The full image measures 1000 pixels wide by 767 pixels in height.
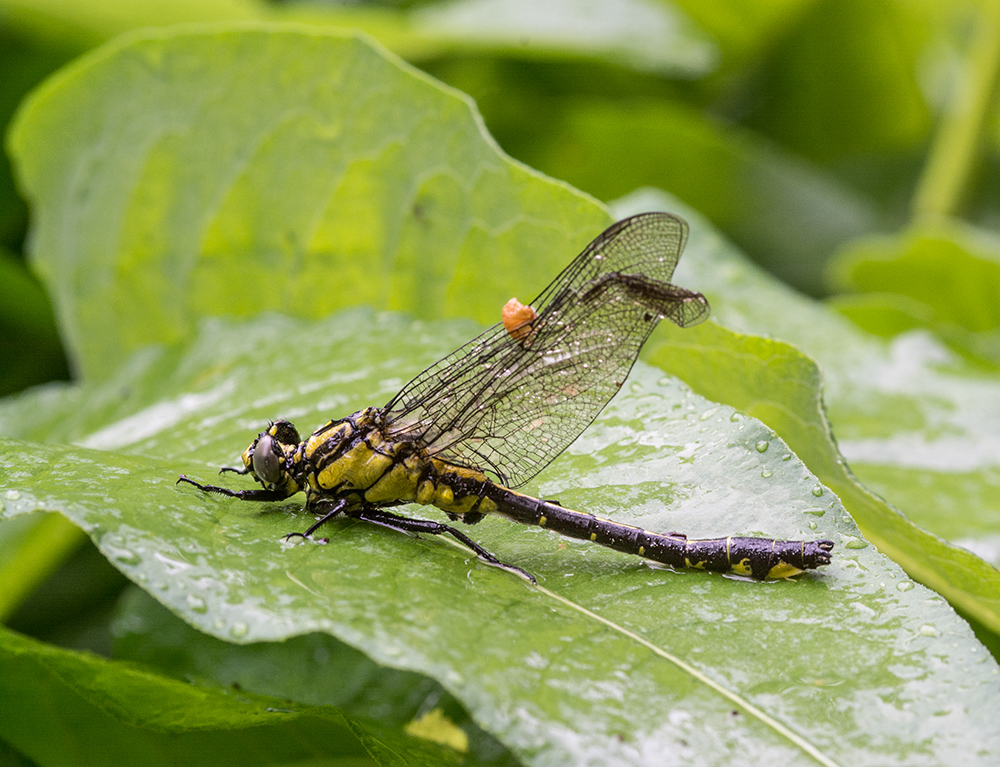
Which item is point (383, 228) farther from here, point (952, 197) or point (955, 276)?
point (952, 197)

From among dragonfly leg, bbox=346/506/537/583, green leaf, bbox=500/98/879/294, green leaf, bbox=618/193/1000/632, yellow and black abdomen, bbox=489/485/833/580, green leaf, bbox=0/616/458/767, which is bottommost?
green leaf, bbox=0/616/458/767

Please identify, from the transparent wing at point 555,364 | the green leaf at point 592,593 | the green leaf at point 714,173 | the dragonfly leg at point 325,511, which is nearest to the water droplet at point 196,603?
the green leaf at point 592,593

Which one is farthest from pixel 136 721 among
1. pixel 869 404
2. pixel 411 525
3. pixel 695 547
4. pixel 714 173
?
pixel 714 173

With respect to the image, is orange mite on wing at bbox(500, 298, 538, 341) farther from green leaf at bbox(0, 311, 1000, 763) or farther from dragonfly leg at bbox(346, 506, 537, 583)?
dragonfly leg at bbox(346, 506, 537, 583)

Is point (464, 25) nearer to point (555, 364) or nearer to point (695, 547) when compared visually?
point (555, 364)

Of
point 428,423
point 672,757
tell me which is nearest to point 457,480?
point 428,423

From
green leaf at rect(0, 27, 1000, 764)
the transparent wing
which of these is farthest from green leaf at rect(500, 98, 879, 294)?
the transparent wing
